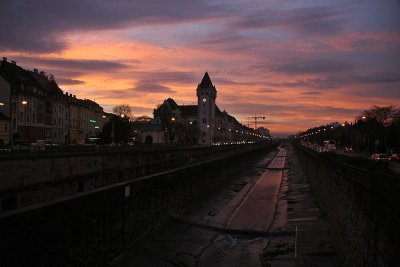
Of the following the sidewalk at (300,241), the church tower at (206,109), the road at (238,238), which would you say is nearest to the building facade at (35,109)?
the road at (238,238)

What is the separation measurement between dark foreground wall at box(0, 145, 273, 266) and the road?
723 millimetres

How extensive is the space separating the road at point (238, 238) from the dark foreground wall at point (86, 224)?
0.72 m

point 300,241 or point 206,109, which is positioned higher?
point 206,109

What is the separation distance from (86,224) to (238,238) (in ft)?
27.2

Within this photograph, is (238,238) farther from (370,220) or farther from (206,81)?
(206,81)

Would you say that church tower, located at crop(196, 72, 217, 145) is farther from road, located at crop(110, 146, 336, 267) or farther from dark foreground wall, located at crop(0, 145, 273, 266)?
dark foreground wall, located at crop(0, 145, 273, 266)

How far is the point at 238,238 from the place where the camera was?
17.9 metres

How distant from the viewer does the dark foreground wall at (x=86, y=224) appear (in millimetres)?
8508

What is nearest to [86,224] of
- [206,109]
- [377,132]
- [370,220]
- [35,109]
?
[370,220]

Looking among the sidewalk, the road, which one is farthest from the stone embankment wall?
the sidewalk

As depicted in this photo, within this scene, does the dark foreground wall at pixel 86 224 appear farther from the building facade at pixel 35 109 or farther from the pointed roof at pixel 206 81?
the pointed roof at pixel 206 81

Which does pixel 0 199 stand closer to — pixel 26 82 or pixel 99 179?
pixel 99 179

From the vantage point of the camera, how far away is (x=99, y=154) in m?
43.7

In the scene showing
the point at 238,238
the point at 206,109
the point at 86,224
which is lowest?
the point at 238,238
